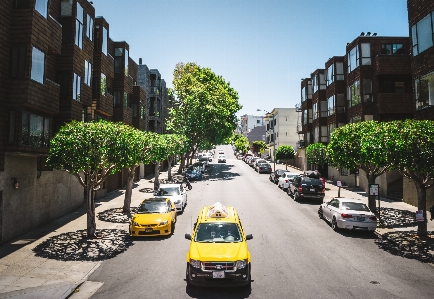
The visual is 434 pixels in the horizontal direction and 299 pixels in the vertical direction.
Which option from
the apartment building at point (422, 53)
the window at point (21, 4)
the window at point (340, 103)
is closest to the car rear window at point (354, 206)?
the apartment building at point (422, 53)

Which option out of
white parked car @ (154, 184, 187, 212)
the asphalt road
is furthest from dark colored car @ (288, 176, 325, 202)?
white parked car @ (154, 184, 187, 212)

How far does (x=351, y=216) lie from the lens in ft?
47.1

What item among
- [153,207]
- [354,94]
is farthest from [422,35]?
[153,207]

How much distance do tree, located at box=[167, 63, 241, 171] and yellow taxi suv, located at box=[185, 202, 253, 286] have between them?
3305 centimetres

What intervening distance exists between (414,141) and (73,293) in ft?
48.1

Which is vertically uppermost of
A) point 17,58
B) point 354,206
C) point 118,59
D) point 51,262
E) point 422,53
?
point 118,59

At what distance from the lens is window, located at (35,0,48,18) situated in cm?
1533

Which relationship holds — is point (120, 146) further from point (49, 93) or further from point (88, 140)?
point (49, 93)

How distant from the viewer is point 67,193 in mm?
20141

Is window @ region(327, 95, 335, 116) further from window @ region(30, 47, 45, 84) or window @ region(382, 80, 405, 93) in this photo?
window @ region(30, 47, 45, 84)

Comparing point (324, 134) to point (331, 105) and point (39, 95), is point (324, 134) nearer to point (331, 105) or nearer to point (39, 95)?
point (331, 105)

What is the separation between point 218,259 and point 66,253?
735 cm

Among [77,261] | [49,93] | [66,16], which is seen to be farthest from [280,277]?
[66,16]

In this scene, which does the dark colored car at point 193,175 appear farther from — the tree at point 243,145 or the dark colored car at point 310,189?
the tree at point 243,145
